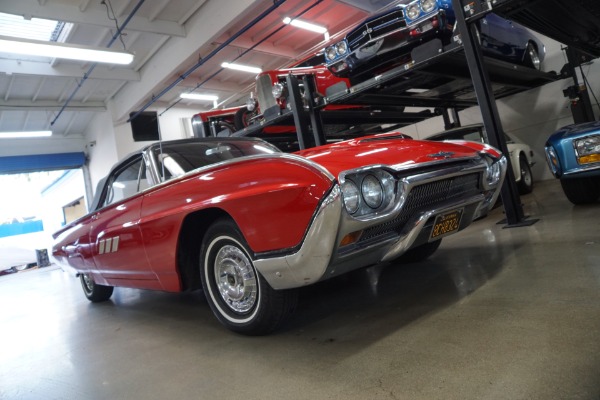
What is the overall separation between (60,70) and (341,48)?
8821 millimetres

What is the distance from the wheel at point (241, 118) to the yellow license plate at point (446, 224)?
17.4ft

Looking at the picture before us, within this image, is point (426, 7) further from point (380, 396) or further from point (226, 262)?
point (380, 396)

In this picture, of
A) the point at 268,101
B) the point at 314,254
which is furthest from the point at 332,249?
the point at 268,101

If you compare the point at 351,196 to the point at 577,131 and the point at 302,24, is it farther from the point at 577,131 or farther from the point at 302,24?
the point at 302,24

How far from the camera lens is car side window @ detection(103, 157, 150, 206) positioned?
9.64ft

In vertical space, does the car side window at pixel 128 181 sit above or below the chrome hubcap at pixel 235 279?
above

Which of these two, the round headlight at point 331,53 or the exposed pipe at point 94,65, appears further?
the exposed pipe at point 94,65

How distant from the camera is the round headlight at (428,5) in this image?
12.0 feet

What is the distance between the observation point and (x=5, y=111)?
1212 cm

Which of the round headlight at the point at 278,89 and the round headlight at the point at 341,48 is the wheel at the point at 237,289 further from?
the round headlight at the point at 278,89

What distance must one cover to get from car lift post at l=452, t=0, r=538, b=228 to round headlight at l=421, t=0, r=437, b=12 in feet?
0.73

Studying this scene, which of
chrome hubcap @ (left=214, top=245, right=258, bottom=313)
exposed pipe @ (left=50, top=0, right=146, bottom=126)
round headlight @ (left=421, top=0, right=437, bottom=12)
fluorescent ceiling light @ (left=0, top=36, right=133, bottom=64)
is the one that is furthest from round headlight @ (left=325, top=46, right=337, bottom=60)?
fluorescent ceiling light @ (left=0, top=36, right=133, bottom=64)

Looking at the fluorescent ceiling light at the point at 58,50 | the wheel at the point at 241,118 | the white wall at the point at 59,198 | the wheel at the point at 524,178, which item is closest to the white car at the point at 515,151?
the wheel at the point at 524,178

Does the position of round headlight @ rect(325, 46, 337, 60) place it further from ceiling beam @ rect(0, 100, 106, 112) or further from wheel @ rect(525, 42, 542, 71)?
ceiling beam @ rect(0, 100, 106, 112)
